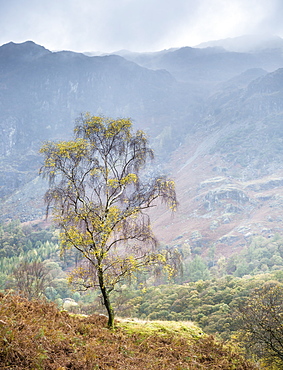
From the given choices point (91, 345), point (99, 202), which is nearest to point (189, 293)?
point (99, 202)

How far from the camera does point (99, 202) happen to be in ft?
34.4

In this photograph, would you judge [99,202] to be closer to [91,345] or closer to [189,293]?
[91,345]

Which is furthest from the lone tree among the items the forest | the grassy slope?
the grassy slope

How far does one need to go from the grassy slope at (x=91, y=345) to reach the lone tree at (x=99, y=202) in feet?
5.81

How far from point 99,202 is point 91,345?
546cm

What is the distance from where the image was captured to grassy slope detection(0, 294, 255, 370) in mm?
4422

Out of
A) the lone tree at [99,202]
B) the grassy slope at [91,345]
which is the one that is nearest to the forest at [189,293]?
the lone tree at [99,202]

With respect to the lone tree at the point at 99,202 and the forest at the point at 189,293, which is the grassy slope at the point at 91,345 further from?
the lone tree at the point at 99,202

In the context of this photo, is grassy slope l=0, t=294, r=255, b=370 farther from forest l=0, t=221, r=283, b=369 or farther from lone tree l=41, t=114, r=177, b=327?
lone tree l=41, t=114, r=177, b=327

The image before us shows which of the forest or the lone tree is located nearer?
the lone tree

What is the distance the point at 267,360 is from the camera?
8531mm

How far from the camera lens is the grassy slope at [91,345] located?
4.42 m

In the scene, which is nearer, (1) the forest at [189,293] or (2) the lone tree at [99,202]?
(2) the lone tree at [99,202]

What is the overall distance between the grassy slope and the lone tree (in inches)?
69.7
